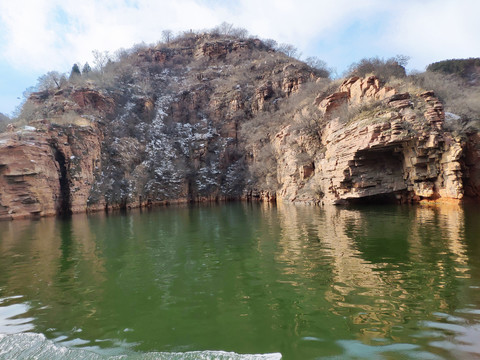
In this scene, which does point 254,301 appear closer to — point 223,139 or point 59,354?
point 59,354

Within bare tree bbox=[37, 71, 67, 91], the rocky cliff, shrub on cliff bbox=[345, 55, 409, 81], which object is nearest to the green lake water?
the rocky cliff

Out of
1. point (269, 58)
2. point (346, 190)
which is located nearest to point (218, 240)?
point (346, 190)

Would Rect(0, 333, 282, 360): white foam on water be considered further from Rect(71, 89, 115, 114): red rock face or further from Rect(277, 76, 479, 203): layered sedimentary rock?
Rect(71, 89, 115, 114): red rock face

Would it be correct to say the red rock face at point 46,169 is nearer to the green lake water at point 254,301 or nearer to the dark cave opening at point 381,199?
the green lake water at point 254,301

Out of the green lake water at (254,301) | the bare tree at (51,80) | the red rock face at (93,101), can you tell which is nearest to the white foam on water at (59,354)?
the green lake water at (254,301)

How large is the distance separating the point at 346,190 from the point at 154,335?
24.2m

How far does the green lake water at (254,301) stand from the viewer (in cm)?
373

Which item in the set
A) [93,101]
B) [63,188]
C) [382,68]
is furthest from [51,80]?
[382,68]

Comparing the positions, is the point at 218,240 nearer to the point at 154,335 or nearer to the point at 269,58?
the point at 154,335

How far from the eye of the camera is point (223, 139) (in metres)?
57.0

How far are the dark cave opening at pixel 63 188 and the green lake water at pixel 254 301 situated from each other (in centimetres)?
2954

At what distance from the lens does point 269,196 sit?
43.4 m

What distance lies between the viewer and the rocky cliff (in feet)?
73.2

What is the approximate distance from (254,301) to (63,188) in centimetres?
3898
